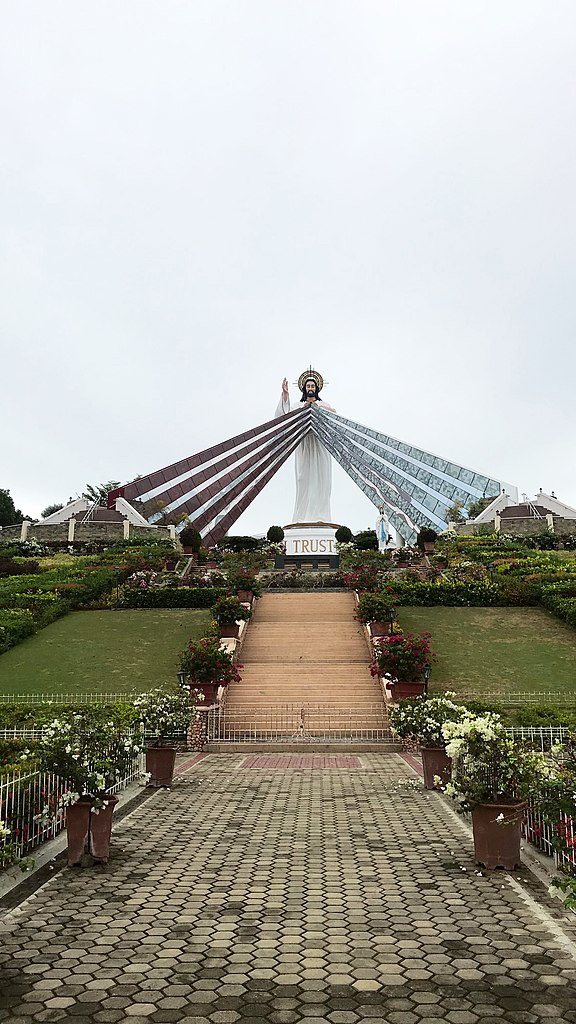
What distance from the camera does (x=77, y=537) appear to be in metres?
31.1

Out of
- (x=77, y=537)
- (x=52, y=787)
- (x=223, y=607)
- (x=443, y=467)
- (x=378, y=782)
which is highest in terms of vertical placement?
(x=443, y=467)

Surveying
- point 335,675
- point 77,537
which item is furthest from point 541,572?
point 77,537

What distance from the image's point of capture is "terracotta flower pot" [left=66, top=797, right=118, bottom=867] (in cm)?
502

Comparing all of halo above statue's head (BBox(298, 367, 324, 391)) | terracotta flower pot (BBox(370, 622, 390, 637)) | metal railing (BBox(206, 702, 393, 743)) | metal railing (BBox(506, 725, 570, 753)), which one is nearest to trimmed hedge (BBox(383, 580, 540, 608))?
terracotta flower pot (BBox(370, 622, 390, 637))

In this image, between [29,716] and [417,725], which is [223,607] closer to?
[29,716]

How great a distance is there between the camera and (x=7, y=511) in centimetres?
4569

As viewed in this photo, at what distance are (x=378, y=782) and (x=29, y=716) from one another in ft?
16.4

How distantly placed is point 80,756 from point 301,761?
5.21 m

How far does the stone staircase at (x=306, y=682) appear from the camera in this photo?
37.0 feet

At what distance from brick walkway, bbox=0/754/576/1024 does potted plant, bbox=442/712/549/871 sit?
0.63 ft

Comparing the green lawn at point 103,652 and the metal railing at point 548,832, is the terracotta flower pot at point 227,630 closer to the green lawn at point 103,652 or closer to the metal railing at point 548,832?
the green lawn at point 103,652

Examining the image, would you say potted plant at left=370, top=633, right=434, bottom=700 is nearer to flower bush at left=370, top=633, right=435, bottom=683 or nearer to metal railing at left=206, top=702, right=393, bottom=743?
flower bush at left=370, top=633, right=435, bottom=683

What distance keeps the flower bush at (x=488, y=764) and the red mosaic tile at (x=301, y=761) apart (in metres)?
4.49

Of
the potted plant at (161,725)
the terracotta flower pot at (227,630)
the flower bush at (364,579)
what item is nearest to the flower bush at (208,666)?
the terracotta flower pot at (227,630)
